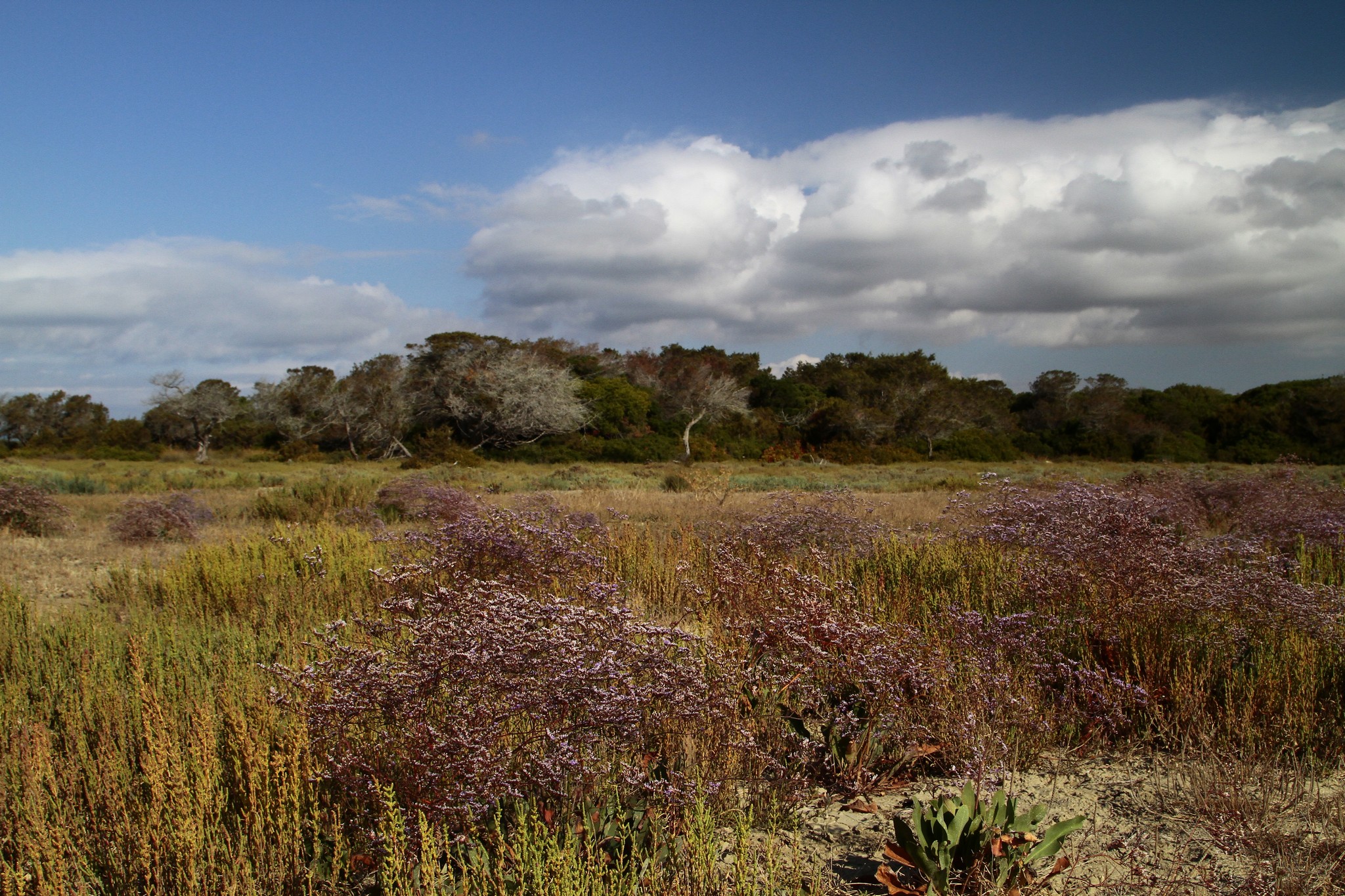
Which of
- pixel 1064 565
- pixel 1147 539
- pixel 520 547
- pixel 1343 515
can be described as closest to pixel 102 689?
pixel 520 547

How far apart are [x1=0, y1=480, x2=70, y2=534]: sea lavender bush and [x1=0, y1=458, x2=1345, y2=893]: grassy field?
6704 mm

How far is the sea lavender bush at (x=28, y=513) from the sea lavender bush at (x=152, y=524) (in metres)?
1.02

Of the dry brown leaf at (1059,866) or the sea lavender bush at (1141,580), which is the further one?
the sea lavender bush at (1141,580)

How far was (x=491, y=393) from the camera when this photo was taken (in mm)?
39875

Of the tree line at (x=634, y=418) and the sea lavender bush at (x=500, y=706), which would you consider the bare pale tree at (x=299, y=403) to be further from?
the sea lavender bush at (x=500, y=706)

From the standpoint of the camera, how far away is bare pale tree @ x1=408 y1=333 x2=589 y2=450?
39.6 metres

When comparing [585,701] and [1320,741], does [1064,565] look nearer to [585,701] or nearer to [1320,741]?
[1320,741]

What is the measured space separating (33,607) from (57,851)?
16.8ft

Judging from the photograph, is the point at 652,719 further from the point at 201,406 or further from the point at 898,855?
the point at 201,406

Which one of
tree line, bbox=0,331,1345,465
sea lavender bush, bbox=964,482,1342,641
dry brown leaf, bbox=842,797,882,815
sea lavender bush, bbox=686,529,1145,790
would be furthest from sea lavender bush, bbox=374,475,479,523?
tree line, bbox=0,331,1345,465

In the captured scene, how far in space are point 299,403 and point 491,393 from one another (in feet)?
40.9

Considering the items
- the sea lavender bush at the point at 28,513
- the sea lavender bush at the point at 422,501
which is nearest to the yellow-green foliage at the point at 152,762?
the sea lavender bush at the point at 422,501

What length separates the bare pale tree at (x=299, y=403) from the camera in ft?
138

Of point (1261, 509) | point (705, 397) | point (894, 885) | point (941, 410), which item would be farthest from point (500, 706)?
point (941, 410)
